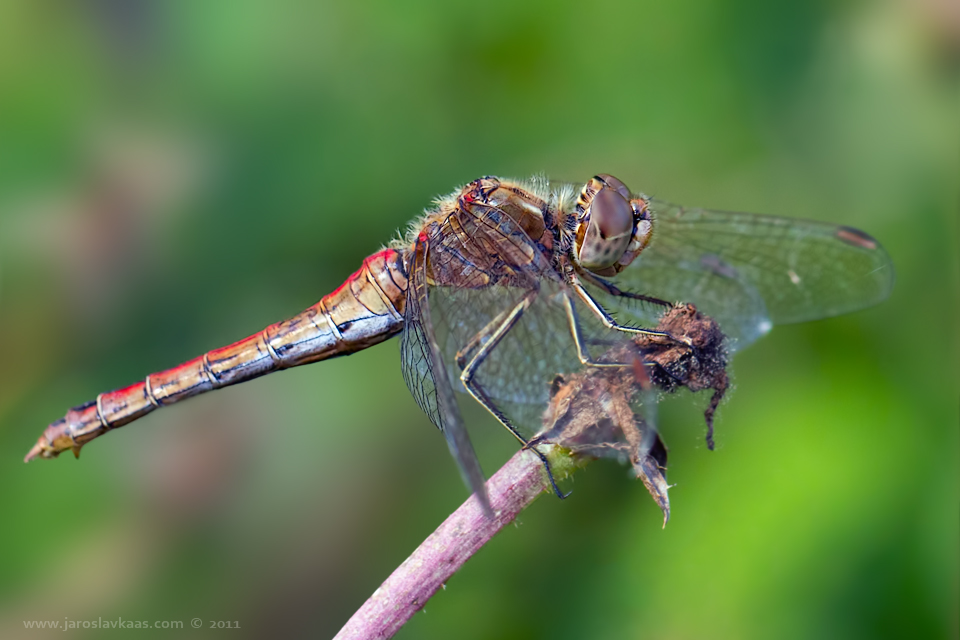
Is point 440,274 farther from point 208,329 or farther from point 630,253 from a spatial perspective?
point 208,329

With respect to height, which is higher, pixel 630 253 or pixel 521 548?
pixel 630 253

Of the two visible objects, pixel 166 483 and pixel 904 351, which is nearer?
pixel 904 351

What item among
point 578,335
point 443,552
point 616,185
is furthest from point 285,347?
point 443,552

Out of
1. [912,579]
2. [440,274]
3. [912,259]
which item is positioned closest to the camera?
[912,579]

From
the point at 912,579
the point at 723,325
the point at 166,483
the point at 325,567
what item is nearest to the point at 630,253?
the point at 723,325

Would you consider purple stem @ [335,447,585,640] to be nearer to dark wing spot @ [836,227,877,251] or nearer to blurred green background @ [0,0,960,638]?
blurred green background @ [0,0,960,638]

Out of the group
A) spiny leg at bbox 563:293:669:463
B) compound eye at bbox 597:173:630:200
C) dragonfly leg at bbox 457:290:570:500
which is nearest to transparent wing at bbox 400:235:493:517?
dragonfly leg at bbox 457:290:570:500
